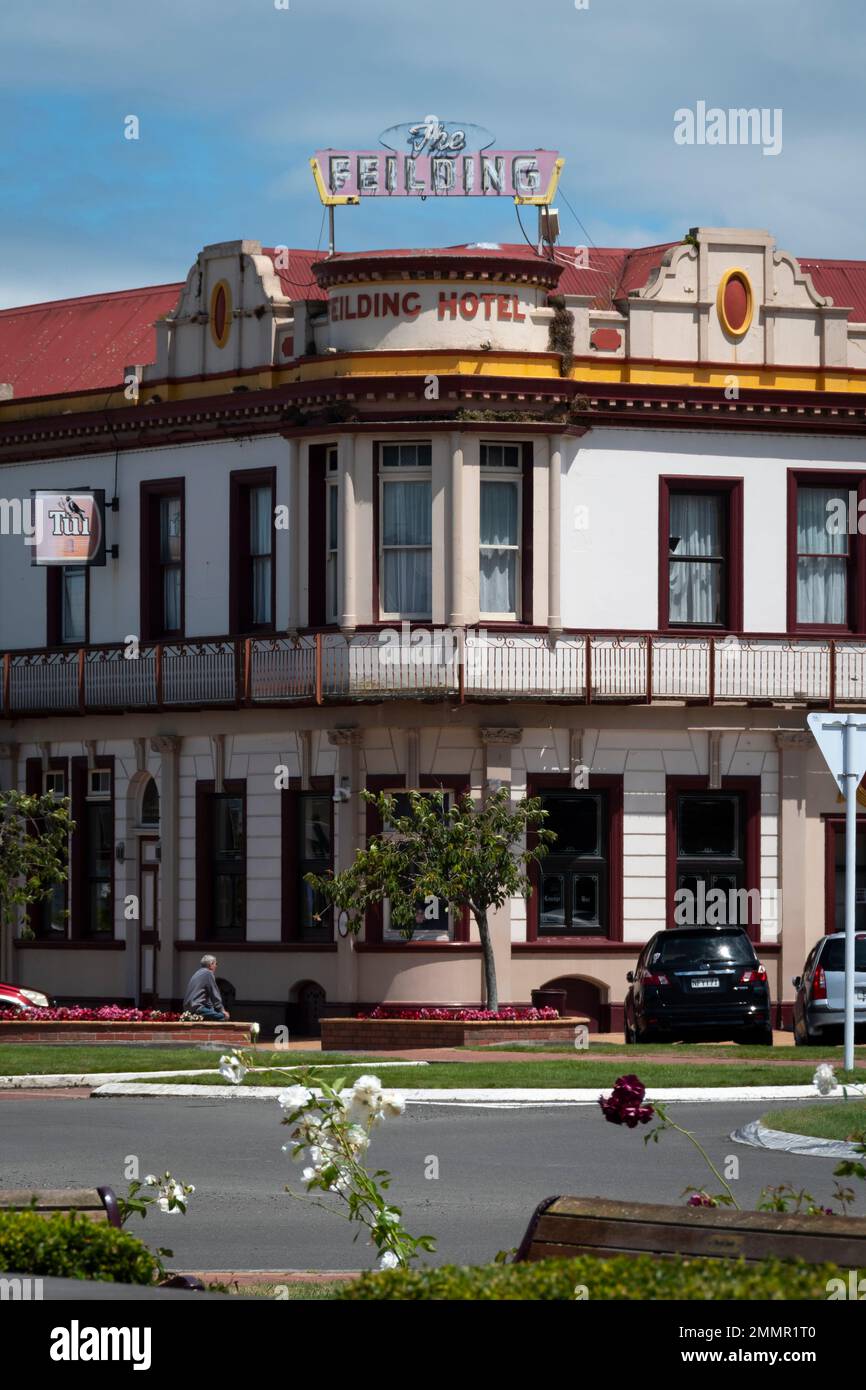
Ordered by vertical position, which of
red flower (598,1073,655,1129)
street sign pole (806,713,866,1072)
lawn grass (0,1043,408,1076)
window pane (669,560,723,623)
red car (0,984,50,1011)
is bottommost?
lawn grass (0,1043,408,1076)

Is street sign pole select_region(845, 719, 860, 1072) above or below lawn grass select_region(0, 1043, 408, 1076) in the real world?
above

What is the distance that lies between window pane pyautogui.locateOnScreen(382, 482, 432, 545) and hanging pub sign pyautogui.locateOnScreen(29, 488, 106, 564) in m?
5.35

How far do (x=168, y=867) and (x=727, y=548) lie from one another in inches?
365

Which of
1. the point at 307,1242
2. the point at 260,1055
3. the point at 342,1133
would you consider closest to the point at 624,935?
the point at 260,1055

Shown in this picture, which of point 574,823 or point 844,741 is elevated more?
point 844,741

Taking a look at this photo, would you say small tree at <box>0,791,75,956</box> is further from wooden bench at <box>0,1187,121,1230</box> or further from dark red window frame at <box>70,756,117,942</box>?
wooden bench at <box>0,1187,121,1230</box>

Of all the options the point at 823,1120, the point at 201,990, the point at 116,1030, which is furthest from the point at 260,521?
the point at 823,1120

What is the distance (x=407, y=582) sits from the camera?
34500 millimetres

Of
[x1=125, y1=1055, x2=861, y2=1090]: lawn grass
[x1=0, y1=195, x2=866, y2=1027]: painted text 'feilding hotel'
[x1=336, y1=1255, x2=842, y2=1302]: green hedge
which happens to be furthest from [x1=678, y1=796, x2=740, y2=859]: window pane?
[x1=336, y1=1255, x2=842, y2=1302]: green hedge

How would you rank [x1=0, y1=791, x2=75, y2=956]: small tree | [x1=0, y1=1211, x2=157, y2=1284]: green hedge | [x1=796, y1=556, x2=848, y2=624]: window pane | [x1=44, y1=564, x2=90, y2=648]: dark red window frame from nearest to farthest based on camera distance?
[x1=0, y1=1211, x2=157, y2=1284]: green hedge
[x1=0, y1=791, x2=75, y2=956]: small tree
[x1=796, y1=556, x2=848, y2=624]: window pane
[x1=44, y1=564, x2=90, y2=648]: dark red window frame

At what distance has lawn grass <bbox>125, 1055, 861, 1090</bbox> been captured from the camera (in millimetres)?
23500

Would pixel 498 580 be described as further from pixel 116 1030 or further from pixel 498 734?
pixel 116 1030

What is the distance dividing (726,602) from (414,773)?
16.9 feet
